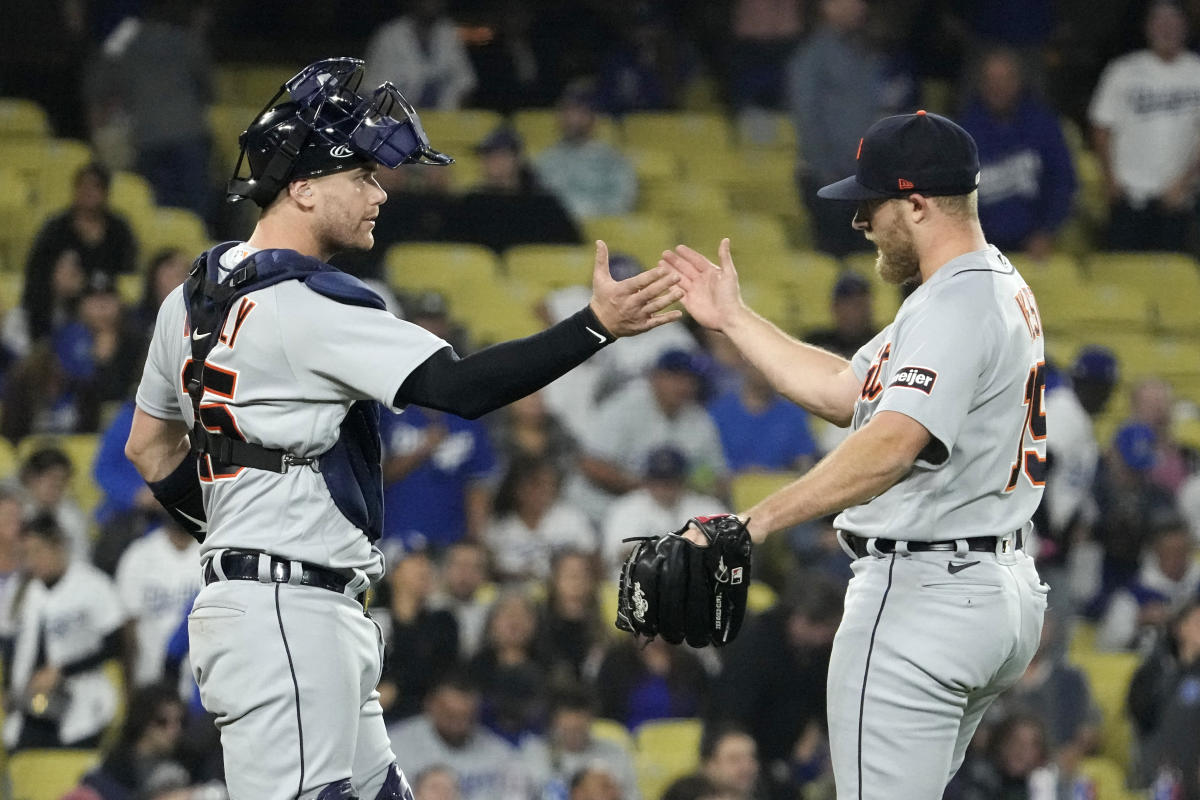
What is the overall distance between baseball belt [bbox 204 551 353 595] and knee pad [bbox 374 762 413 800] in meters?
0.45

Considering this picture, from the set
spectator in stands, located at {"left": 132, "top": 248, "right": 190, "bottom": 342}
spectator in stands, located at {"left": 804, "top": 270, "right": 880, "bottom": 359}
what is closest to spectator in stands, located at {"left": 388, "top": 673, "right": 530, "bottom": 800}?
spectator in stands, located at {"left": 132, "top": 248, "right": 190, "bottom": 342}

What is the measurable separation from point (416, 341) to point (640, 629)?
780mm

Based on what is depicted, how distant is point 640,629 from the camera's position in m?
3.99

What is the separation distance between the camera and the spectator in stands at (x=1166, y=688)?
8.01 m

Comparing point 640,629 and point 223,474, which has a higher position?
point 223,474

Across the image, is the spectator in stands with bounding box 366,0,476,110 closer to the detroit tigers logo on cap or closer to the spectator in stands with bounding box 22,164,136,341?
the spectator in stands with bounding box 22,164,136,341

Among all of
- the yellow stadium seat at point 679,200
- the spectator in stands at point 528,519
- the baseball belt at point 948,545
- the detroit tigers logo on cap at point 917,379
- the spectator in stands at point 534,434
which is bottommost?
the spectator in stands at point 528,519

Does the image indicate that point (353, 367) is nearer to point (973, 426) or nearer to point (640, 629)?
point (640, 629)

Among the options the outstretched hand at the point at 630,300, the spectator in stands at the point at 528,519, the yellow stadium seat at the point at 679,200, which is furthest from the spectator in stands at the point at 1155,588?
the outstretched hand at the point at 630,300

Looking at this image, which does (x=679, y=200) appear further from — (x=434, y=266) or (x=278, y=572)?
(x=278, y=572)

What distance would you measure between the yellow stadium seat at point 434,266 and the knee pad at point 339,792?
5.98 metres

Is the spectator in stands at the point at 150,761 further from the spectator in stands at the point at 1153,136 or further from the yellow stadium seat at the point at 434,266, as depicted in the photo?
the spectator in stands at the point at 1153,136

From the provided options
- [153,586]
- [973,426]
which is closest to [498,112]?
[153,586]

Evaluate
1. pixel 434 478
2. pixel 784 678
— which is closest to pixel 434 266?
pixel 434 478
